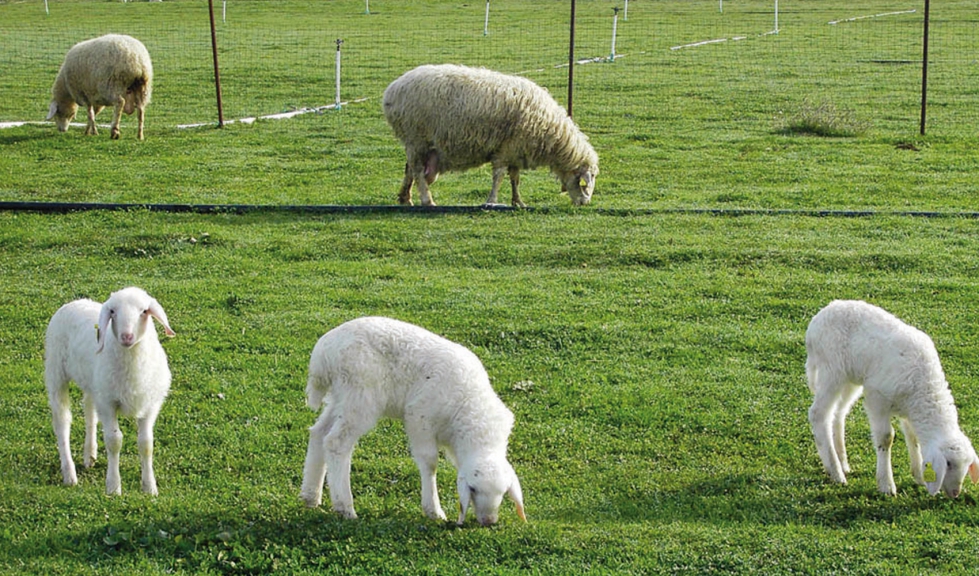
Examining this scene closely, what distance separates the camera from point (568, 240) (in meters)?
11.9

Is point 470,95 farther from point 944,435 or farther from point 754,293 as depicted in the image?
point 944,435

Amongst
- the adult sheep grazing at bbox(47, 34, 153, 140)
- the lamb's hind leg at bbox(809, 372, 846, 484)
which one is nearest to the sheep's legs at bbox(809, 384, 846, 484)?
the lamb's hind leg at bbox(809, 372, 846, 484)

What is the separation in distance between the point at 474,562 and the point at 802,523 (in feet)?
6.11

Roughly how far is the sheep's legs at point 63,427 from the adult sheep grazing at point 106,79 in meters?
13.1

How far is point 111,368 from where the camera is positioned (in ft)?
20.0

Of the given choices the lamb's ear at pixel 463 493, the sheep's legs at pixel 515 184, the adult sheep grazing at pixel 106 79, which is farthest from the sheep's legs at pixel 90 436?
the adult sheep grazing at pixel 106 79

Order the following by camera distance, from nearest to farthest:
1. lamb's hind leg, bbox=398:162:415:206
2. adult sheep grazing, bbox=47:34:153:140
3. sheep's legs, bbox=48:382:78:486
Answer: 1. sheep's legs, bbox=48:382:78:486
2. lamb's hind leg, bbox=398:162:415:206
3. adult sheep grazing, bbox=47:34:153:140

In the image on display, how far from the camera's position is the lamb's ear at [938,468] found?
598 cm

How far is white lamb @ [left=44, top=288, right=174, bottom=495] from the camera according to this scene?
593cm

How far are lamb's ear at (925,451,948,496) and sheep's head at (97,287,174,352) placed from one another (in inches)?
164

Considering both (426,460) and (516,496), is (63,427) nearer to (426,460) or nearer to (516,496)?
(426,460)

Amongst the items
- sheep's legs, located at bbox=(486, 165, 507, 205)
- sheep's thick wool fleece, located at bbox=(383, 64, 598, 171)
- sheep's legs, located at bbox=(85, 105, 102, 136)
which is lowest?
sheep's legs, located at bbox=(486, 165, 507, 205)

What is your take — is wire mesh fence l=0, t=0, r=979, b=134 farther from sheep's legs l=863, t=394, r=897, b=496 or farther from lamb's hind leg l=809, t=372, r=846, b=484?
sheep's legs l=863, t=394, r=897, b=496

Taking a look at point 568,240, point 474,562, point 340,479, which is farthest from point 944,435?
point 568,240
